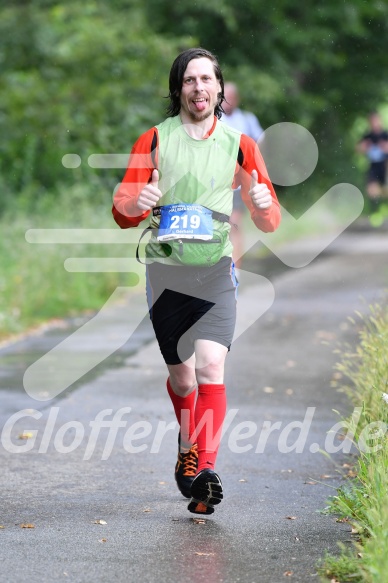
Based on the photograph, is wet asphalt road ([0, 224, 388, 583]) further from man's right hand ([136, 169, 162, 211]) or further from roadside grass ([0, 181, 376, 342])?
man's right hand ([136, 169, 162, 211])

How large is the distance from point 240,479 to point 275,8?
20.5m

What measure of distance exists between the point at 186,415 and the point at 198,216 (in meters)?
1.03

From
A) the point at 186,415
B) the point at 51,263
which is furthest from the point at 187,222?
the point at 51,263

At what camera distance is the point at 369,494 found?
5.07m

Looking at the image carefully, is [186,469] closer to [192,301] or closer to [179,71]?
[192,301]

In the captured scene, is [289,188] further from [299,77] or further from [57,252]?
[57,252]

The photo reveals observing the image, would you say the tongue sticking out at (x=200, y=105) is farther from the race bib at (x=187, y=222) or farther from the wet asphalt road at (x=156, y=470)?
the wet asphalt road at (x=156, y=470)

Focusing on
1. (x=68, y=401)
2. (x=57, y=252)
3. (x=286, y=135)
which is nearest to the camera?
(x=68, y=401)

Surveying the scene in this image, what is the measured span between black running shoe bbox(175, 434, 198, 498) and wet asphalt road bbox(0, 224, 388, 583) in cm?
8

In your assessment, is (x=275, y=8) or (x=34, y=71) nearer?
(x=34, y=71)

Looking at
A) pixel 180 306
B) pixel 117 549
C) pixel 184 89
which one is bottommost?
pixel 117 549

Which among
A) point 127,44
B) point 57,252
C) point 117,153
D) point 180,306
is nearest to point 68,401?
point 180,306

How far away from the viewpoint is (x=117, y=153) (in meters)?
19.4

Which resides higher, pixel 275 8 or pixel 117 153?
pixel 275 8
